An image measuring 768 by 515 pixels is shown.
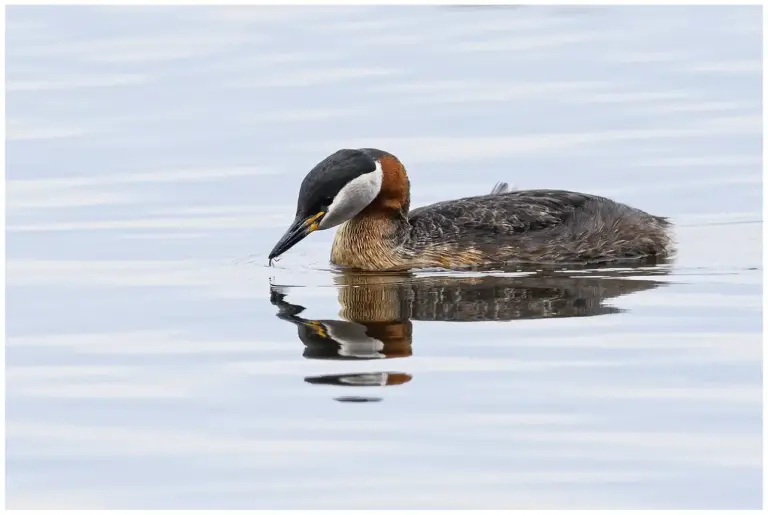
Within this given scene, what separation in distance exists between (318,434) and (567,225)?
17.2 feet

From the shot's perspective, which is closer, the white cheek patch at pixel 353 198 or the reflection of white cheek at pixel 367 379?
the reflection of white cheek at pixel 367 379

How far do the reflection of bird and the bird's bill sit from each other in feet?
1.39

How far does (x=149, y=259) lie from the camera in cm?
1367

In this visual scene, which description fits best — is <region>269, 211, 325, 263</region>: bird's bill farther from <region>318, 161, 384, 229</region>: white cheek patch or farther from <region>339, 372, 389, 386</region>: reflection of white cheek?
<region>339, 372, 389, 386</region>: reflection of white cheek

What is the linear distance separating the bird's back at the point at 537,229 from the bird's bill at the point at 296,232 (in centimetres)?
77

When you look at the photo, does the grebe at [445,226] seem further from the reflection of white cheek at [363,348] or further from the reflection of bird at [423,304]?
the reflection of white cheek at [363,348]

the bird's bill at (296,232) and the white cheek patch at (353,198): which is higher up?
the white cheek patch at (353,198)

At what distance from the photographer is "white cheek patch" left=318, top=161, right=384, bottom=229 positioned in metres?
13.2

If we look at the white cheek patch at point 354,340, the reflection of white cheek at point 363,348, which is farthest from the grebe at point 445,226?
the reflection of white cheek at point 363,348

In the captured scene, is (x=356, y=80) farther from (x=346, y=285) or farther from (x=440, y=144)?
(x=346, y=285)

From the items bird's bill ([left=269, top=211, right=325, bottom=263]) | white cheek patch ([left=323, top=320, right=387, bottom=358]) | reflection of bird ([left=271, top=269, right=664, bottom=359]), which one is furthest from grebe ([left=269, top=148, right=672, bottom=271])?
white cheek patch ([left=323, top=320, right=387, bottom=358])

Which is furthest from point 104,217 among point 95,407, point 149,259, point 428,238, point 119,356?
point 95,407

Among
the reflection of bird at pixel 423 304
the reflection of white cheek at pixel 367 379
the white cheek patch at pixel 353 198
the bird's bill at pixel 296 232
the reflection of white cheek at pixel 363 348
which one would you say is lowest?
the reflection of white cheek at pixel 367 379

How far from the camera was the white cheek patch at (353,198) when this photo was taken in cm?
1324
